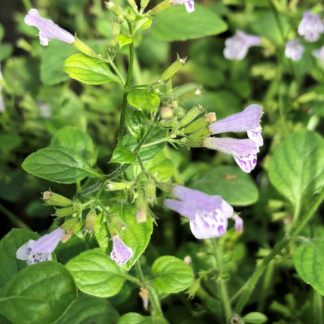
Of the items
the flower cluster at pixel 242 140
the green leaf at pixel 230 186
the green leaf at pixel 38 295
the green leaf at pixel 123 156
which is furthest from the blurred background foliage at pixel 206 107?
the green leaf at pixel 38 295

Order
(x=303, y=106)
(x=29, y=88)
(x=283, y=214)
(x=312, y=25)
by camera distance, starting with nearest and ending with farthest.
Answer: (x=283, y=214) → (x=312, y=25) → (x=303, y=106) → (x=29, y=88)

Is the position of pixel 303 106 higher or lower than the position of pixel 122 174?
lower

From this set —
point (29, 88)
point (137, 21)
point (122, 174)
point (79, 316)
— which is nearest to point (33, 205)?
point (29, 88)

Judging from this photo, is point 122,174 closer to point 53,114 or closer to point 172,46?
point 53,114

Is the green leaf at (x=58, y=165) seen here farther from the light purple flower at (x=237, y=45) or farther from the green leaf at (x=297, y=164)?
the light purple flower at (x=237, y=45)

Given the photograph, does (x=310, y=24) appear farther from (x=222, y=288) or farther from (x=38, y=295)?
(x=38, y=295)

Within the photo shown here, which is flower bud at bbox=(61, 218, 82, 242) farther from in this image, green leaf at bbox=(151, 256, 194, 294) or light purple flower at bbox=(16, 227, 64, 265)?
green leaf at bbox=(151, 256, 194, 294)

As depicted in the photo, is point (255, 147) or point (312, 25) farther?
point (312, 25)
